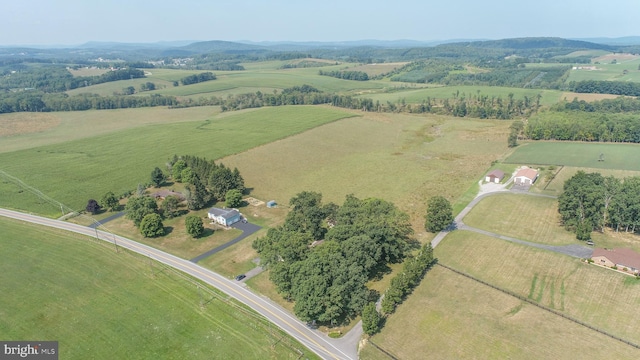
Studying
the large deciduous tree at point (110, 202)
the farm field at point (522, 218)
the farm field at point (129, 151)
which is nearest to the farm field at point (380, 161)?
the farm field at point (522, 218)

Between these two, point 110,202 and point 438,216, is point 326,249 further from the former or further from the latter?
point 110,202

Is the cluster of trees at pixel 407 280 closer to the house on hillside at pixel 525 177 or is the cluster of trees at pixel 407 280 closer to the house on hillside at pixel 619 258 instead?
the house on hillside at pixel 619 258

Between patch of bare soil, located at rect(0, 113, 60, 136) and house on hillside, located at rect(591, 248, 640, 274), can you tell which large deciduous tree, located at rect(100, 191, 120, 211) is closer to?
house on hillside, located at rect(591, 248, 640, 274)

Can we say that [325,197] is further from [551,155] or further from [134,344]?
[551,155]

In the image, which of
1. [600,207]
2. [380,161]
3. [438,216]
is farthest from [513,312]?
[380,161]

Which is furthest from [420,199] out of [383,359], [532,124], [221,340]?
[532,124]
